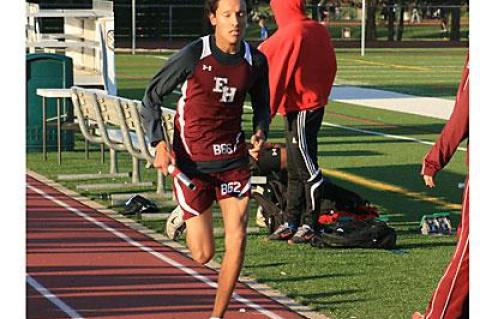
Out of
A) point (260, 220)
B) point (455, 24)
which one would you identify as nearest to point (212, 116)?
point (260, 220)

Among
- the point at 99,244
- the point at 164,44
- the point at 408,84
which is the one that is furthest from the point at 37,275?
the point at 164,44

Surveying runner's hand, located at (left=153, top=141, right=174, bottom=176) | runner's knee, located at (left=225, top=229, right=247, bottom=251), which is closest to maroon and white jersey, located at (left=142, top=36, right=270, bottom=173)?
runner's hand, located at (left=153, top=141, right=174, bottom=176)

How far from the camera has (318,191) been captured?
13000 mm

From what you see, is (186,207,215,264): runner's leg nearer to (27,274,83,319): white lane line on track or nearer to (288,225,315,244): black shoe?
(27,274,83,319): white lane line on track

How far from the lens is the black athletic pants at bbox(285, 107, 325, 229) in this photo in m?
12.9

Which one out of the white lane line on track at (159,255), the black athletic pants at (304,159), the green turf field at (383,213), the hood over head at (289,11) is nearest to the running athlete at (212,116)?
the white lane line on track at (159,255)

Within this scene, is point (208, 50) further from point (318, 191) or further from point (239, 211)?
point (318, 191)

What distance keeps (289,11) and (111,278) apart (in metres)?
3.16

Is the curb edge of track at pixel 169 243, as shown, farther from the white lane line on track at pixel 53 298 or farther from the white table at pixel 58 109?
the white lane line on track at pixel 53 298

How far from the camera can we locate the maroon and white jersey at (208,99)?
9.27 m

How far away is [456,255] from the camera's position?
7.63 meters

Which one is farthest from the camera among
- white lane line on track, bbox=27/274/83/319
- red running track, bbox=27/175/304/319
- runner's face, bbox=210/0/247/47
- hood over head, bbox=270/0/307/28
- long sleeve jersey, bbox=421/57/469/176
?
hood over head, bbox=270/0/307/28

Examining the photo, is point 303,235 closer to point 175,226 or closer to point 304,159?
point 304,159
